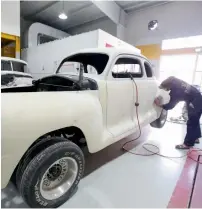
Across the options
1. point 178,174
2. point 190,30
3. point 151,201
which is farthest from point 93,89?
point 190,30

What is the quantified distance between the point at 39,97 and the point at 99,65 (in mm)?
1884

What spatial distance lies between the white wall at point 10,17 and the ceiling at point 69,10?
225cm

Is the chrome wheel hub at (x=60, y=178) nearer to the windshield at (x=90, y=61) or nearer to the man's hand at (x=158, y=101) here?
the windshield at (x=90, y=61)

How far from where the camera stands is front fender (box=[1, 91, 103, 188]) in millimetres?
1165

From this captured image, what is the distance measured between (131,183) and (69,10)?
27.7 feet

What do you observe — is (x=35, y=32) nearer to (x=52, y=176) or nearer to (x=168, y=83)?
(x=168, y=83)

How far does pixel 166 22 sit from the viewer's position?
24.4 feet

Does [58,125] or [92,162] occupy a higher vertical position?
[58,125]

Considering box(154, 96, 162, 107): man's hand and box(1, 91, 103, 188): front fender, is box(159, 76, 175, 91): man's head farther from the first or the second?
box(1, 91, 103, 188): front fender

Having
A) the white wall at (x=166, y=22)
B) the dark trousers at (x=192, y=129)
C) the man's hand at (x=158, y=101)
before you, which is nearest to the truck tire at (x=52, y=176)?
the man's hand at (x=158, y=101)

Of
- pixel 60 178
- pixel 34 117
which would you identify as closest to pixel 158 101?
pixel 60 178

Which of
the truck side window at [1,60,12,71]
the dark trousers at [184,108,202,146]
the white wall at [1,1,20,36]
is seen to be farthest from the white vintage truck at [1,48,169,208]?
the white wall at [1,1,20,36]

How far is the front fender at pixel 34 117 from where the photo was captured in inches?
45.9

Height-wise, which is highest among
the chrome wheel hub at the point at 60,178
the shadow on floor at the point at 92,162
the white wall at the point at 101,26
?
the white wall at the point at 101,26
